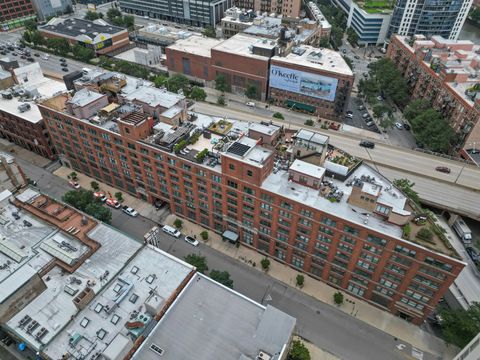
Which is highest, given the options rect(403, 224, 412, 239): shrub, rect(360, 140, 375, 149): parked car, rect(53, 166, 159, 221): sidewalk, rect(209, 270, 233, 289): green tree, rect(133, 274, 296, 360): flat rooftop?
rect(403, 224, 412, 239): shrub

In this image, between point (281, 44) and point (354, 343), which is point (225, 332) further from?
point (281, 44)

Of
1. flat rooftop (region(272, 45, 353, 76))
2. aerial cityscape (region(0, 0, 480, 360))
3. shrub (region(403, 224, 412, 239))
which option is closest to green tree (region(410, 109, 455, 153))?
aerial cityscape (region(0, 0, 480, 360))

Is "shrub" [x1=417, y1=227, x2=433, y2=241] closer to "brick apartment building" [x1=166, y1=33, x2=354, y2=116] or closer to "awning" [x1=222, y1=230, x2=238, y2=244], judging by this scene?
"awning" [x1=222, y1=230, x2=238, y2=244]

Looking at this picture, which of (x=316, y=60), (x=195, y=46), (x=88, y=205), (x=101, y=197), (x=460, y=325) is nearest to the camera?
(x=460, y=325)

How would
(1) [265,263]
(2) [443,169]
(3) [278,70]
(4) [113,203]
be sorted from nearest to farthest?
(1) [265,263]
(4) [113,203]
(2) [443,169]
(3) [278,70]

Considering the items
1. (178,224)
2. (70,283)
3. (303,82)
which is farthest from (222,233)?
(303,82)

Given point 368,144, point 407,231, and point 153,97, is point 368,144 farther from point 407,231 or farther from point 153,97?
point 153,97
